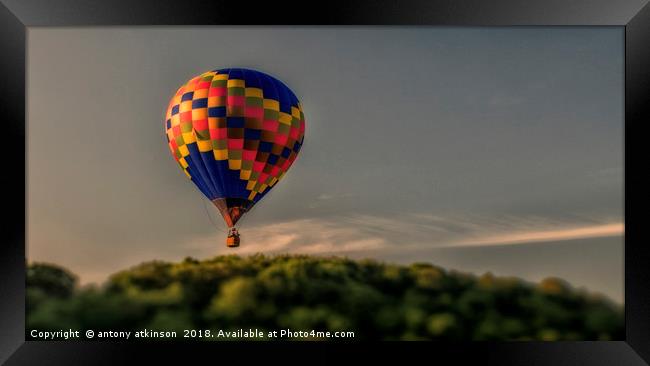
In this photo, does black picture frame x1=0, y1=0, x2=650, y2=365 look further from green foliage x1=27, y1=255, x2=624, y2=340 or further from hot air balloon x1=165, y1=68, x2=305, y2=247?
hot air balloon x1=165, y1=68, x2=305, y2=247

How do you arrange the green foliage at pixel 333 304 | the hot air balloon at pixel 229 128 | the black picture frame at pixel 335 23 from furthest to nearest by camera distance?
the hot air balloon at pixel 229 128, the green foliage at pixel 333 304, the black picture frame at pixel 335 23

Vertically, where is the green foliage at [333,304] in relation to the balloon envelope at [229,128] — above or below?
below

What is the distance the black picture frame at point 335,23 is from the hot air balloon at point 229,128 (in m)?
4.13

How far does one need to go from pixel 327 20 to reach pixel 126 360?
12.6ft

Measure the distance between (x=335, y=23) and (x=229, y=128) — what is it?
14.9 feet

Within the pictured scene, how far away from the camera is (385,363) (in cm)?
617

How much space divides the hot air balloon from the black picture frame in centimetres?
413

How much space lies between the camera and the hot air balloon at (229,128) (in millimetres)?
10250

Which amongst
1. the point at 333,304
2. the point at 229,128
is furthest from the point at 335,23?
the point at 229,128

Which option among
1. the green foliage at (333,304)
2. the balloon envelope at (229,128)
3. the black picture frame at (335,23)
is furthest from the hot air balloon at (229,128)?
the black picture frame at (335,23)

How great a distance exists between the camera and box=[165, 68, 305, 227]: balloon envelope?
10.2 metres

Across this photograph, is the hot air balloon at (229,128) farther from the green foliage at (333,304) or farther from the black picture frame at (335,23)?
the black picture frame at (335,23)

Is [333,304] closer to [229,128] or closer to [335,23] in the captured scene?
[335,23]

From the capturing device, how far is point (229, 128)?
404 inches
